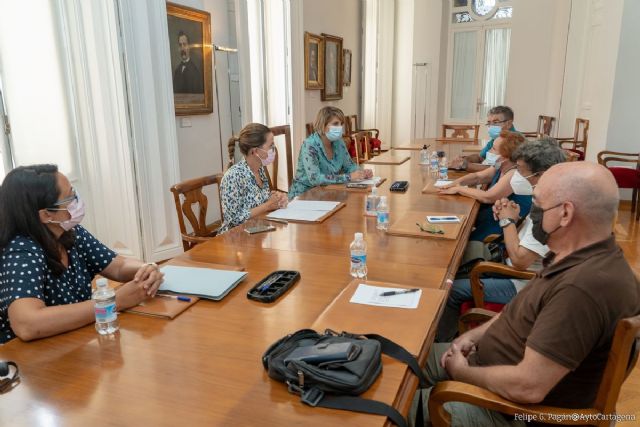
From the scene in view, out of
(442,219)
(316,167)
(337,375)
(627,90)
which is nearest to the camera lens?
(337,375)

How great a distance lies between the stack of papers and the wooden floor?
1.60m

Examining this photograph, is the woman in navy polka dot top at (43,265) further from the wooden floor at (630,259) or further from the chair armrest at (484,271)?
the wooden floor at (630,259)

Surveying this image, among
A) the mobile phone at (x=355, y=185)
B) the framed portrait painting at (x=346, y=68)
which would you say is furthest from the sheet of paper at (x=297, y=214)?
the framed portrait painting at (x=346, y=68)

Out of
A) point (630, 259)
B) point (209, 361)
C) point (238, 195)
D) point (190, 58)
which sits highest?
point (190, 58)

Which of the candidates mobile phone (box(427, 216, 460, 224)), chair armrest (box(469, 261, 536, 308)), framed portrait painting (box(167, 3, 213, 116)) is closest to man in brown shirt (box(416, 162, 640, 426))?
chair armrest (box(469, 261, 536, 308))

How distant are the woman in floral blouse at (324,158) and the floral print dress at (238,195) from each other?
2.26 feet

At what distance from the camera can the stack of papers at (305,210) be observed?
2.40 m

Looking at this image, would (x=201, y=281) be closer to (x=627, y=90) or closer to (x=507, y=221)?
(x=507, y=221)

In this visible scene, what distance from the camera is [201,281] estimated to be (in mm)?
1561

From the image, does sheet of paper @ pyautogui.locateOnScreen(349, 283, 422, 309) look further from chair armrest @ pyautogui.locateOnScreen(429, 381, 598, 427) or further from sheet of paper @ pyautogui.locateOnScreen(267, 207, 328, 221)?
sheet of paper @ pyautogui.locateOnScreen(267, 207, 328, 221)

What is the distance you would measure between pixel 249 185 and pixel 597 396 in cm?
196

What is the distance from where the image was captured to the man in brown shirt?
1.08 m

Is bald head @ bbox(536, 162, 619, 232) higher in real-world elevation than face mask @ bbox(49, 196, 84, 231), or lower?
higher

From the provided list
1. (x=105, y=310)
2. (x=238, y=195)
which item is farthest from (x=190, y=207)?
(x=105, y=310)
